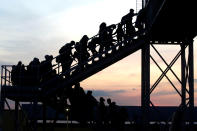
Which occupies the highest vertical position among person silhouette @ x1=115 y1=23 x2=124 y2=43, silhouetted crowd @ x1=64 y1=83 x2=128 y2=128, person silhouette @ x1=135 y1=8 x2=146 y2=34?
person silhouette @ x1=135 y1=8 x2=146 y2=34

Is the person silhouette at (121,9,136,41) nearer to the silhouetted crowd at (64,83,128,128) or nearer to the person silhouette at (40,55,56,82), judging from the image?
the silhouetted crowd at (64,83,128,128)

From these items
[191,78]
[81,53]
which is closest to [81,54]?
[81,53]

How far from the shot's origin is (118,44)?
21.8 m

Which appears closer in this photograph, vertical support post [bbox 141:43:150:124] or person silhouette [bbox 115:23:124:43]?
person silhouette [bbox 115:23:124:43]

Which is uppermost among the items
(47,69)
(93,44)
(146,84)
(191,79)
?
(93,44)

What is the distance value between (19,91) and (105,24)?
Result: 514 cm

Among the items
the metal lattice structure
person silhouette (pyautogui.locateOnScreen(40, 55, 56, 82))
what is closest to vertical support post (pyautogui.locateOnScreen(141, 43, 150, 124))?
the metal lattice structure

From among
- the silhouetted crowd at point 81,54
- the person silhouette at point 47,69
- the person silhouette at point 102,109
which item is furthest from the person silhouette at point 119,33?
the person silhouette at point 47,69

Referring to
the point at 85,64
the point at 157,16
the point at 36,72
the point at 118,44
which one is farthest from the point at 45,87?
the point at 157,16

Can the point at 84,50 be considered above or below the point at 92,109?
above

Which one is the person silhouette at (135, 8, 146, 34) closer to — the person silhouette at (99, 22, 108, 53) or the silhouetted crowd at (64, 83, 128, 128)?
the person silhouette at (99, 22, 108, 53)

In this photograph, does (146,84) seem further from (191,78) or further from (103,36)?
(103,36)

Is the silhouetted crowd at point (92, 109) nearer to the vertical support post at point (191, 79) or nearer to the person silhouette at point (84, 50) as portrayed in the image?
the person silhouette at point (84, 50)

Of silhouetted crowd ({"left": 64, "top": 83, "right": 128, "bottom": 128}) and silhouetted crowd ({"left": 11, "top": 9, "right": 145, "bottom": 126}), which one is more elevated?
silhouetted crowd ({"left": 11, "top": 9, "right": 145, "bottom": 126})
